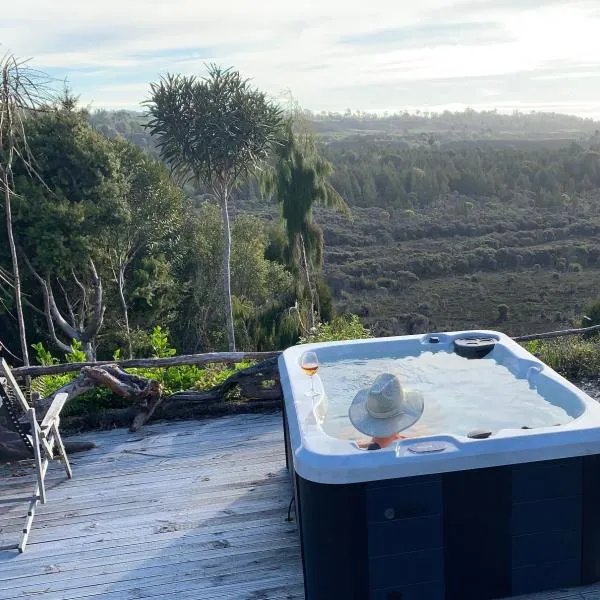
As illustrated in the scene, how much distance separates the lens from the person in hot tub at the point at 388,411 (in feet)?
9.64

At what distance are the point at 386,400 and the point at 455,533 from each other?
59 centimetres

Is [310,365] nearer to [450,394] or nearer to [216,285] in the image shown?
[450,394]

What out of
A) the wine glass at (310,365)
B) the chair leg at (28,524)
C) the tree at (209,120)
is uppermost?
the tree at (209,120)

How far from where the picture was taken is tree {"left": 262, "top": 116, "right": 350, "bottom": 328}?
18.1m

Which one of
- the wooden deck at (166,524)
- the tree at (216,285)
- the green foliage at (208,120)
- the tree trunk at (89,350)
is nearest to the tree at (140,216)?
the tree trunk at (89,350)

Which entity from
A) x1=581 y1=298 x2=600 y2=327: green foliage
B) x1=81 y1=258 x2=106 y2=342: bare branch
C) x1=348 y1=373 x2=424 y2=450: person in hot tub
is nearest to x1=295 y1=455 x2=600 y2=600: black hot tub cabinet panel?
x1=348 y1=373 x2=424 y2=450: person in hot tub

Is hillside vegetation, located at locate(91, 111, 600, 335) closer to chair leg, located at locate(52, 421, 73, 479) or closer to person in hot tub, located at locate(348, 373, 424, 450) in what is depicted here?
chair leg, located at locate(52, 421, 73, 479)

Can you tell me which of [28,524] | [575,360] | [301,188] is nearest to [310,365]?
[28,524]

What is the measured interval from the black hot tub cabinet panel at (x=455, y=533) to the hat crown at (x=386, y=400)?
1.44 ft

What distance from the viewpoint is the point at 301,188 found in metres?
18.6

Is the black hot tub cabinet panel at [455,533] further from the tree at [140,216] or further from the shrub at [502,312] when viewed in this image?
the shrub at [502,312]

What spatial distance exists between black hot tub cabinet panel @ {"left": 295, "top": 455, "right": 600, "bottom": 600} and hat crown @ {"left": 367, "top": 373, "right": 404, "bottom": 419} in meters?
0.44

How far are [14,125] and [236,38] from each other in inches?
310

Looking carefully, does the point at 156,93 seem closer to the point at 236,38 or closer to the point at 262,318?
the point at 236,38
